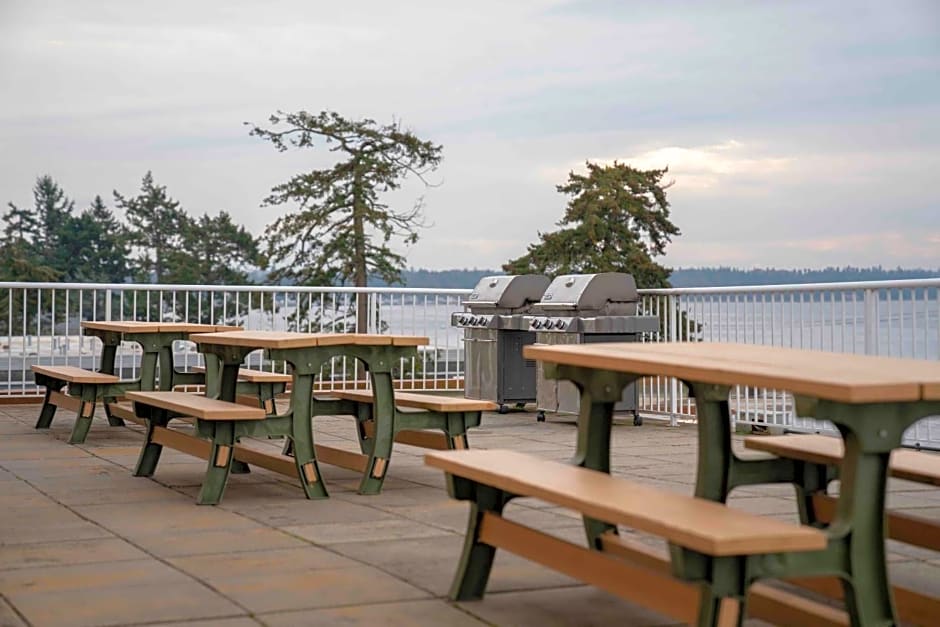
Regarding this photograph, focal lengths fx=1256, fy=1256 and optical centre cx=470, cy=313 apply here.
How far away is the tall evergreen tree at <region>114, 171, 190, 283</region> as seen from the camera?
46250 millimetres

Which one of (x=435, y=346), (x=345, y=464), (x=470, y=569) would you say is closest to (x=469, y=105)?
(x=435, y=346)

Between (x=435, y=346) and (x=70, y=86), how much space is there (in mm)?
32297

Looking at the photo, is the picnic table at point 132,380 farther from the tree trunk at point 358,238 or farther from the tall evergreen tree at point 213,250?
the tall evergreen tree at point 213,250

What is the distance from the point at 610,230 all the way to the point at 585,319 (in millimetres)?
26320

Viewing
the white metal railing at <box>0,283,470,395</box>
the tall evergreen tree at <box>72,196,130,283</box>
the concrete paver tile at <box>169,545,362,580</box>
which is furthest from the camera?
the tall evergreen tree at <box>72,196,130,283</box>

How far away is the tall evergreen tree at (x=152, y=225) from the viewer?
46250mm

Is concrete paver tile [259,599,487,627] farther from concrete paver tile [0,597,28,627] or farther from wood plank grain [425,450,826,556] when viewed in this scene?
concrete paver tile [0,597,28,627]

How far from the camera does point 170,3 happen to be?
129 feet

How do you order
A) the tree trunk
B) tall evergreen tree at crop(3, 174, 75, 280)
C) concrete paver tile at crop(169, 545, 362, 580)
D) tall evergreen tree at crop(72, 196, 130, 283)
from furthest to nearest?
tall evergreen tree at crop(72, 196, 130, 283), tall evergreen tree at crop(3, 174, 75, 280), the tree trunk, concrete paver tile at crop(169, 545, 362, 580)

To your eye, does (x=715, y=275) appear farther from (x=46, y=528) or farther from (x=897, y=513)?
(x=897, y=513)

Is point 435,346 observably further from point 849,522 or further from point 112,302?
point 849,522

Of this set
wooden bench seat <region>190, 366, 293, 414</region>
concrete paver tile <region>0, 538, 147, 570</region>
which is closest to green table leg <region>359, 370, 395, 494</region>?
concrete paver tile <region>0, 538, 147, 570</region>

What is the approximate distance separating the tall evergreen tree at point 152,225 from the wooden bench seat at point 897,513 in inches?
1700

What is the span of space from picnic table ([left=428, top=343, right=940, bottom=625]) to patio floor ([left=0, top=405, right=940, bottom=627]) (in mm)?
243
